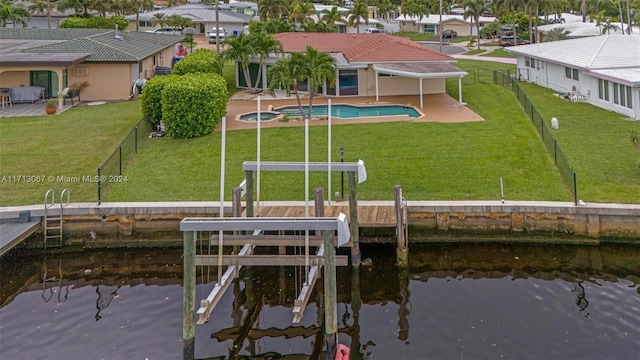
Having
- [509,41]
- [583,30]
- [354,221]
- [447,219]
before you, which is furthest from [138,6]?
[447,219]

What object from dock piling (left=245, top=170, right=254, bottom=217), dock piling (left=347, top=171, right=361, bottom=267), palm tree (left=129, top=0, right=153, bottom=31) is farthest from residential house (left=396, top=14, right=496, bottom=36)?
dock piling (left=245, top=170, right=254, bottom=217)

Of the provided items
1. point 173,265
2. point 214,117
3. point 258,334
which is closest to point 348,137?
point 214,117

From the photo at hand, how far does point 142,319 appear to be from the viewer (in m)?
10.9

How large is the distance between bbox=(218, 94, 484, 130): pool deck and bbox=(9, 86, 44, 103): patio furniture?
38.9ft

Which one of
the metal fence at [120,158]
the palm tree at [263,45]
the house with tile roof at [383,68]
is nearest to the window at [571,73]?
the house with tile roof at [383,68]

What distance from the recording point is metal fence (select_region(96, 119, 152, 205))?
16709mm

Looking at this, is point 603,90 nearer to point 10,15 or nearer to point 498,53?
point 498,53

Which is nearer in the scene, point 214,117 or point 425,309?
point 425,309

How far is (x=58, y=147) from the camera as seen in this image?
21156 millimetres

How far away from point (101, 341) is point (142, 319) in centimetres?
98

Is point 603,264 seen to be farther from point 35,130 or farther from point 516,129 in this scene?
point 35,130

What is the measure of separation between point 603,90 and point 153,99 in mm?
24633

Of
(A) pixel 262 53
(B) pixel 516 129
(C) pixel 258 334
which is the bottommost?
(C) pixel 258 334

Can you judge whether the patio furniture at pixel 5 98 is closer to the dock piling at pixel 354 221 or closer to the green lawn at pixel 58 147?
the green lawn at pixel 58 147
